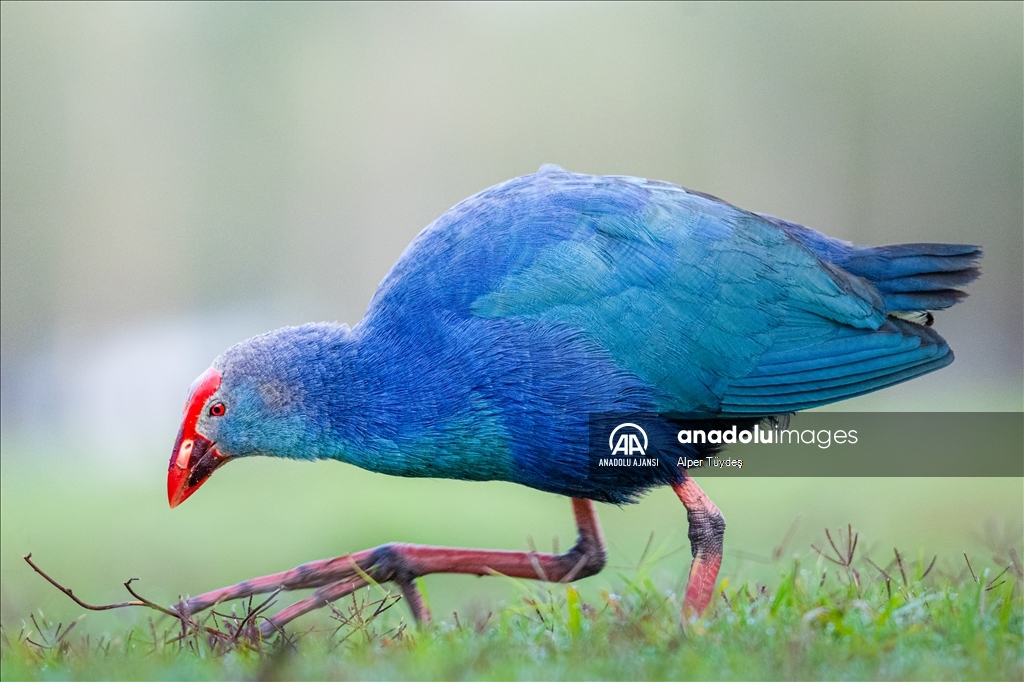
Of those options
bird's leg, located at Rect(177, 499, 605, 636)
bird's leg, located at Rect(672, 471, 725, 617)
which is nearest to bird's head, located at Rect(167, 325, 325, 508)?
bird's leg, located at Rect(177, 499, 605, 636)

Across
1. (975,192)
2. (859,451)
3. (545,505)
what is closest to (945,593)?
(859,451)

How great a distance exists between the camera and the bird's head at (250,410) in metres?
2.45

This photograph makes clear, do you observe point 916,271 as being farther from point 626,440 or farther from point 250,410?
point 250,410

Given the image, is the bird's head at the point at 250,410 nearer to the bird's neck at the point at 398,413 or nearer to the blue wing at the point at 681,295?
the bird's neck at the point at 398,413

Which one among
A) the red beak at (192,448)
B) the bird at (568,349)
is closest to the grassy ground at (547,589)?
the bird at (568,349)

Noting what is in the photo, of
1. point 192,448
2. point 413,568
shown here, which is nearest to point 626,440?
point 413,568

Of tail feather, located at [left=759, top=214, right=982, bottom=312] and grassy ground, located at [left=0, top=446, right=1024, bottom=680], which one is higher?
tail feather, located at [left=759, top=214, right=982, bottom=312]

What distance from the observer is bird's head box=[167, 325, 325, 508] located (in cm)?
245

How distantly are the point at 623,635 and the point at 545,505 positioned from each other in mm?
3010

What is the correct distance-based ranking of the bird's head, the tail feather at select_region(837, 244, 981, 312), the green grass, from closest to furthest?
the green grass → the bird's head → the tail feather at select_region(837, 244, 981, 312)

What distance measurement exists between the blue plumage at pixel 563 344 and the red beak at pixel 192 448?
0.10 feet

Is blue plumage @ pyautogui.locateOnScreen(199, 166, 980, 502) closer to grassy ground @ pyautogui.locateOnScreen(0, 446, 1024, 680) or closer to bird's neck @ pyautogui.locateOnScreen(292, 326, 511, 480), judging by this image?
bird's neck @ pyautogui.locateOnScreen(292, 326, 511, 480)

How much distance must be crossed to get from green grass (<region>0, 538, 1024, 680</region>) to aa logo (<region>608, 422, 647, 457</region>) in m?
0.27

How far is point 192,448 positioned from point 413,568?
66 cm
